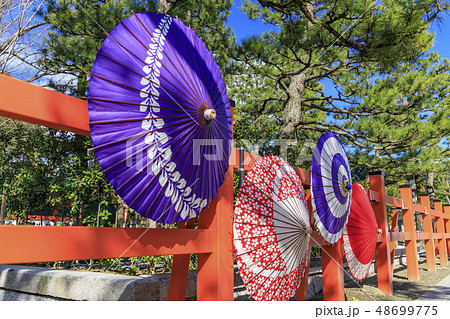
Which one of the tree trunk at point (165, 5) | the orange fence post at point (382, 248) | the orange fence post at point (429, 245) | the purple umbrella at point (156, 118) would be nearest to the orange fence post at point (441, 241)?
the orange fence post at point (429, 245)

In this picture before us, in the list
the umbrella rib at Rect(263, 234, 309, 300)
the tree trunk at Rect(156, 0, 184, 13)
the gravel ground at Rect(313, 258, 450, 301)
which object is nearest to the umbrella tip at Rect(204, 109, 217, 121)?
the umbrella rib at Rect(263, 234, 309, 300)

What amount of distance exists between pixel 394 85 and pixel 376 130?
4.65 feet

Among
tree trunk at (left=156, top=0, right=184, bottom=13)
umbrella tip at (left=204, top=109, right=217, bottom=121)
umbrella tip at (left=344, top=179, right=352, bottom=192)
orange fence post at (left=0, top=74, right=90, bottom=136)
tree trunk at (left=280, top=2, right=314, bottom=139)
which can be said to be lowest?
umbrella tip at (left=344, top=179, right=352, bottom=192)

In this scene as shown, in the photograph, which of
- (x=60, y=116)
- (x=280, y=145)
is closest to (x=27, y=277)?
(x=60, y=116)

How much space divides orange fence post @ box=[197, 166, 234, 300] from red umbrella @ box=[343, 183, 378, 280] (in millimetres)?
1894

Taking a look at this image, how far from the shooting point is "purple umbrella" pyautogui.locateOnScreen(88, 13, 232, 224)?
5.56 ft

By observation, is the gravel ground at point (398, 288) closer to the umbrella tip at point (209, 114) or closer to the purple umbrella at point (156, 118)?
the purple umbrella at point (156, 118)

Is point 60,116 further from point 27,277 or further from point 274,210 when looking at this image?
point 27,277

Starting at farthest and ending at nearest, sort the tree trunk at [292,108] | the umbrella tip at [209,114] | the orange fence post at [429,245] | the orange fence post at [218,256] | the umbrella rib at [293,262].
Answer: the orange fence post at [429,245], the tree trunk at [292,108], the umbrella rib at [293,262], the orange fence post at [218,256], the umbrella tip at [209,114]

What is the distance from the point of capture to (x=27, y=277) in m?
3.34

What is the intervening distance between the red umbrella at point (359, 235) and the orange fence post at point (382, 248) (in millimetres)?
898

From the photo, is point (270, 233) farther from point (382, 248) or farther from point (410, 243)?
point (410, 243)

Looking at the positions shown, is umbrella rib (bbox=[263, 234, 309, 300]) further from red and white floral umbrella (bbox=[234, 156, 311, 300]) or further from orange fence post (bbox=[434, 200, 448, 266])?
orange fence post (bbox=[434, 200, 448, 266])

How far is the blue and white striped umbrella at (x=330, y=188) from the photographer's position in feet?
10.5
